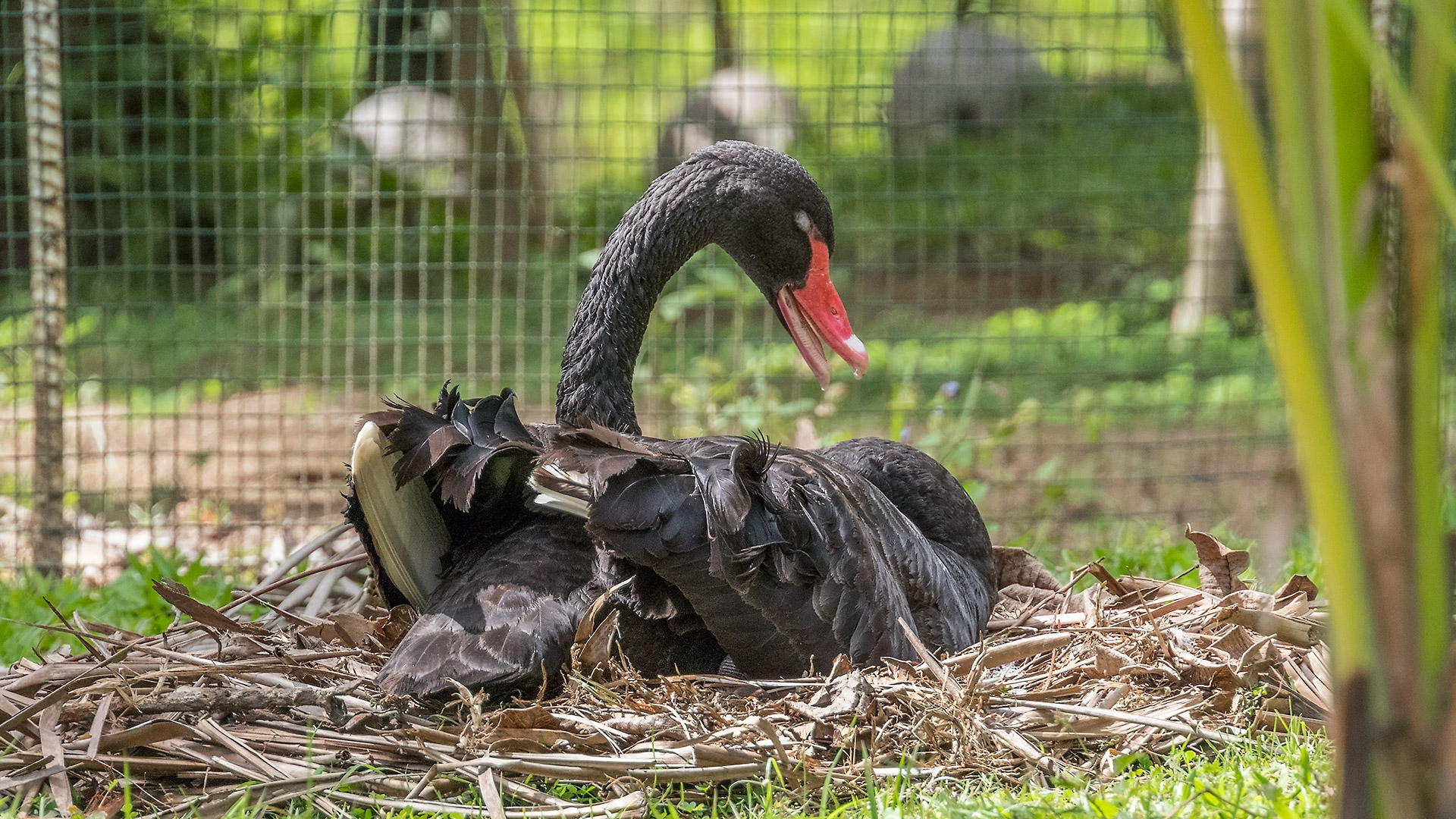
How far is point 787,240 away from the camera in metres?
3.16

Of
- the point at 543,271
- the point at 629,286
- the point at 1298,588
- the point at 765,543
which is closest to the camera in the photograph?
the point at 765,543

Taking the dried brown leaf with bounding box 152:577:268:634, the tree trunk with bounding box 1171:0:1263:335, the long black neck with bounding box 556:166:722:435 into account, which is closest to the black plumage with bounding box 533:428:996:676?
the long black neck with bounding box 556:166:722:435

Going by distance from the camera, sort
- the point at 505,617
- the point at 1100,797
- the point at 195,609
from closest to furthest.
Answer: the point at 1100,797, the point at 505,617, the point at 195,609

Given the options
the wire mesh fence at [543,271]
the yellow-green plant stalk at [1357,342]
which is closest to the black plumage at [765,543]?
the yellow-green plant stalk at [1357,342]

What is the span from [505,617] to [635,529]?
15.7 inches

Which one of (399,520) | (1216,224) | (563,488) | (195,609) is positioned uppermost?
(1216,224)

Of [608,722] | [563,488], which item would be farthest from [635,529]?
[608,722]

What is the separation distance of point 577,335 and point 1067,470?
2.83 metres

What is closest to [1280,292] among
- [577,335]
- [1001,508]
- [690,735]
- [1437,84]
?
[1437,84]

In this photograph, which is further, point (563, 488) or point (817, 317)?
point (817, 317)

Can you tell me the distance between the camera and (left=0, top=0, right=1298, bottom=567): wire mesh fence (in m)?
4.57

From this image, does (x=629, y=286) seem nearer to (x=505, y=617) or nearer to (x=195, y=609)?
(x=505, y=617)

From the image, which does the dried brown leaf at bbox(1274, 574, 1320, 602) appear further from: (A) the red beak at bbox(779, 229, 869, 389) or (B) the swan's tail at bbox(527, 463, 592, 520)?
(B) the swan's tail at bbox(527, 463, 592, 520)

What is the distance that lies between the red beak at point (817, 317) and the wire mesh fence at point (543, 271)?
101 centimetres
